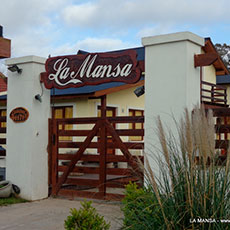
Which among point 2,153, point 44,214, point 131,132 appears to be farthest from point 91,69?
point 2,153

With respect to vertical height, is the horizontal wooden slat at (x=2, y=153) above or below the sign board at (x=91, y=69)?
below

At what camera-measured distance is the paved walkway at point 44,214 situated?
6.02 meters

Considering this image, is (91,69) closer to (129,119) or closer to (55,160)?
(129,119)

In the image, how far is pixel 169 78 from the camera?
688 cm

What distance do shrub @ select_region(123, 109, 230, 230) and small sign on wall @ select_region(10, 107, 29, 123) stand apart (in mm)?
5435

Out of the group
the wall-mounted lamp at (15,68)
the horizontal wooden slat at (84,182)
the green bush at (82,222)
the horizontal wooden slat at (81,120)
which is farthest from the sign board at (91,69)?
the green bush at (82,222)

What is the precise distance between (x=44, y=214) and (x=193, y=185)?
13.7 ft

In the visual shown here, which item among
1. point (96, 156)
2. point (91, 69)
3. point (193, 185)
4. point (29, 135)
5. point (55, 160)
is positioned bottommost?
point (55, 160)

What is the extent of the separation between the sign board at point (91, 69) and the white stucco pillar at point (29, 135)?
350 mm

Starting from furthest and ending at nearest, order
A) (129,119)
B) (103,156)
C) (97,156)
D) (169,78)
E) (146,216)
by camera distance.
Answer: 1. (97,156)
2. (103,156)
3. (129,119)
4. (169,78)
5. (146,216)

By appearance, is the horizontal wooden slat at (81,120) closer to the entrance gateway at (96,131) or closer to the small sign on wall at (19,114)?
the entrance gateway at (96,131)

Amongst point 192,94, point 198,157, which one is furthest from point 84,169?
point 198,157

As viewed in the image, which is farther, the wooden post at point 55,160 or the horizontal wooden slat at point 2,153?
the horizontal wooden slat at point 2,153

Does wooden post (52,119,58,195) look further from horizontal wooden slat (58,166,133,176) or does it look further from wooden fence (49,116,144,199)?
horizontal wooden slat (58,166,133,176)
